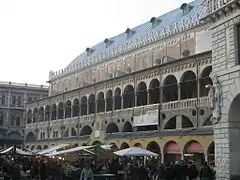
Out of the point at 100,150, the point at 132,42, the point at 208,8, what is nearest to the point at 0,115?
the point at 132,42

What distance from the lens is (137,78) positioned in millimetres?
39219

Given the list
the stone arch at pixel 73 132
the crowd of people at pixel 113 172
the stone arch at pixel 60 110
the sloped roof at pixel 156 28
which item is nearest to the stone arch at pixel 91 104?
the stone arch at pixel 73 132

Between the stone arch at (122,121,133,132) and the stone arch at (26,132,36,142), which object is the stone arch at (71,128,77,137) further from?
the stone arch at (26,132,36,142)

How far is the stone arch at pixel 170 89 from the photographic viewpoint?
36.0 meters

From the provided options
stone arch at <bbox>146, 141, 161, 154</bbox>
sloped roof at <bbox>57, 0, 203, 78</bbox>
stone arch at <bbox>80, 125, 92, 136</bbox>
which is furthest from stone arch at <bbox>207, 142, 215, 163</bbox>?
stone arch at <bbox>80, 125, 92, 136</bbox>

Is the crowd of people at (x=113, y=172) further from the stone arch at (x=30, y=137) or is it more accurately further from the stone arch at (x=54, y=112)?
the stone arch at (x=30, y=137)

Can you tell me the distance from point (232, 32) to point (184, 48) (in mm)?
21366

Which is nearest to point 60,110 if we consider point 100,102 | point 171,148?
point 100,102

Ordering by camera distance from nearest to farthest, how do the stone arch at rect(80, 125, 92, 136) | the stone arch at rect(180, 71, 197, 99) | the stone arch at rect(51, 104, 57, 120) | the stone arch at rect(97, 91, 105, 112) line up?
1. the stone arch at rect(180, 71, 197, 99)
2. the stone arch at rect(97, 91, 105, 112)
3. the stone arch at rect(80, 125, 92, 136)
4. the stone arch at rect(51, 104, 57, 120)

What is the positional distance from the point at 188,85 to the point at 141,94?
19.7 ft

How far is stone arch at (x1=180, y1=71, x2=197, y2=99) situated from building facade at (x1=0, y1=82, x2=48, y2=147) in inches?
1800

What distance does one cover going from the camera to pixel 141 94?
129ft

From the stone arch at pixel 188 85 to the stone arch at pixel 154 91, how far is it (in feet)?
10.3

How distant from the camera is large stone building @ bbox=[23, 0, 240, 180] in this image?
18.3 m
